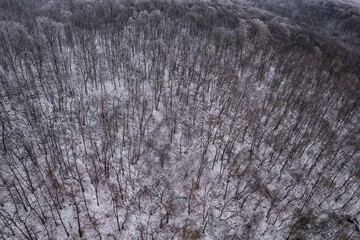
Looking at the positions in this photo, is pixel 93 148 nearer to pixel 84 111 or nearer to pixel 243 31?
pixel 84 111

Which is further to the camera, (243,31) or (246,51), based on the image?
(243,31)

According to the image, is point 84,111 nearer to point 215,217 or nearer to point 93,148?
point 93,148

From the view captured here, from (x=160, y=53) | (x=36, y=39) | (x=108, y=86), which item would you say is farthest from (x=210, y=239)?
(x=36, y=39)

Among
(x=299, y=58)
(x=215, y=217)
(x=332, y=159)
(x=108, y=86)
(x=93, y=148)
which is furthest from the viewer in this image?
(x=299, y=58)

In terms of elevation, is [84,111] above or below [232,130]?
above

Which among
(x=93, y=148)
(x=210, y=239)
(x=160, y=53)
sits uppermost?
(x=160, y=53)

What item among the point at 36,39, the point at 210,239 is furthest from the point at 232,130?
the point at 36,39

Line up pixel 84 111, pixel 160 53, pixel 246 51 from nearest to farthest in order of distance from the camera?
pixel 84 111
pixel 160 53
pixel 246 51
